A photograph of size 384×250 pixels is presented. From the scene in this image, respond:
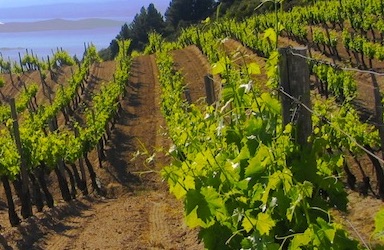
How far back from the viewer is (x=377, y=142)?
10.6 meters

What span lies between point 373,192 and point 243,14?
1635 inches

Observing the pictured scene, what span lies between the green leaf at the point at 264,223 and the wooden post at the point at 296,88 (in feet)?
1.67

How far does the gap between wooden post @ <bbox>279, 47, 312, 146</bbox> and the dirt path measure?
269 cm

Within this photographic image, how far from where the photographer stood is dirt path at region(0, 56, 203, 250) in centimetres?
977

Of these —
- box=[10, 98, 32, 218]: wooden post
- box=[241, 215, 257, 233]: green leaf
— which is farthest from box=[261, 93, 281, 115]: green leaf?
box=[10, 98, 32, 218]: wooden post

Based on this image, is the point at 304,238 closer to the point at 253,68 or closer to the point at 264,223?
the point at 264,223

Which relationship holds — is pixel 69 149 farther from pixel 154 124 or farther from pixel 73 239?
pixel 154 124

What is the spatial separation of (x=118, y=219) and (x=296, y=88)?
347 inches

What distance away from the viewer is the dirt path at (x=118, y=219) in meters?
9.77

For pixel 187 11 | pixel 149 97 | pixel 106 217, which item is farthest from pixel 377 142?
pixel 187 11

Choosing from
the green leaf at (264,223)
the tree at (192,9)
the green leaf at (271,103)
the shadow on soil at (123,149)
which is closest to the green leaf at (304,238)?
the green leaf at (264,223)

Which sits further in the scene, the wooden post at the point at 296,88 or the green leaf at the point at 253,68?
the green leaf at the point at 253,68

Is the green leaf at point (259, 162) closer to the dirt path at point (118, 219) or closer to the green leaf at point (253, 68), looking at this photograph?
the green leaf at point (253, 68)

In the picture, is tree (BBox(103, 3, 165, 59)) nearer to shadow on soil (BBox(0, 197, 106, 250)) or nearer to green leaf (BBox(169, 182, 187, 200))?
shadow on soil (BBox(0, 197, 106, 250))
